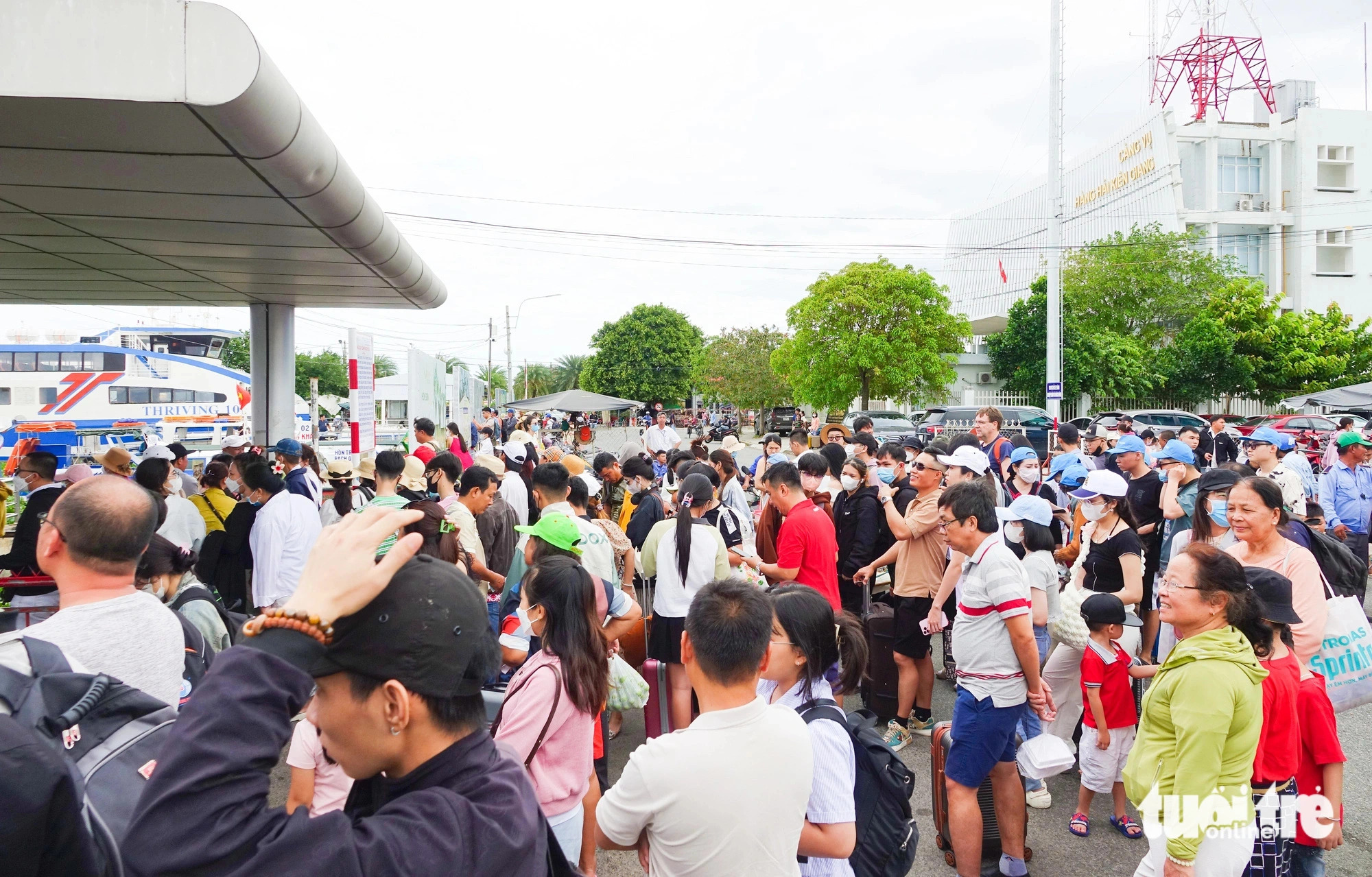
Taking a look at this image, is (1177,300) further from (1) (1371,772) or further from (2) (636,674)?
(2) (636,674)

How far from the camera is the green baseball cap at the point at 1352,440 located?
8.04 meters

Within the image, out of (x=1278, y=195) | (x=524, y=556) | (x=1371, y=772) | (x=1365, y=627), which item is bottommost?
(x=1371, y=772)

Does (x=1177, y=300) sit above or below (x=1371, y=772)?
above

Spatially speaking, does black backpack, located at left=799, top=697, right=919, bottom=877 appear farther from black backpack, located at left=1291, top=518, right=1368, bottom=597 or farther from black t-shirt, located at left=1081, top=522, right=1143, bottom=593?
black t-shirt, located at left=1081, top=522, right=1143, bottom=593

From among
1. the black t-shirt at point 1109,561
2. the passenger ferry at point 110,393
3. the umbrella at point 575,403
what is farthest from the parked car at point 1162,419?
Result: the passenger ferry at point 110,393

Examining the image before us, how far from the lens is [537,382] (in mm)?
91188

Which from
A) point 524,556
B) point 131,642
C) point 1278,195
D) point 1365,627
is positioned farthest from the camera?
point 1278,195

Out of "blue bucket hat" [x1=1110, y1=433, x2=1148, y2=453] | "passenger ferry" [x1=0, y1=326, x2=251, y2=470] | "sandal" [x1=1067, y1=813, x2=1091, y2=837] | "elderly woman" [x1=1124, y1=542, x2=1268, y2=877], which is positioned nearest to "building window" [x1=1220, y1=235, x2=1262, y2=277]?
"blue bucket hat" [x1=1110, y1=433, x2=1148, y2=453]

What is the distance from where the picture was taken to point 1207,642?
2.66 meters

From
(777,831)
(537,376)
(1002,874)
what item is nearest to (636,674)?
(777,831)

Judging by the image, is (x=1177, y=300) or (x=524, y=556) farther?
(x=1177, y=300)

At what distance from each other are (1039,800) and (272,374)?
38.2ft

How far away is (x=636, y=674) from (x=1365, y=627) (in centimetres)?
329

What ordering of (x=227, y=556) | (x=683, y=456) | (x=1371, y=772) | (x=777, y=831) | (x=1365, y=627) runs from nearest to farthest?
(x=777, y=831), (x=1365, y=627), (x=1371, y=772), (x=227, y=556), (x=683, y=456)
